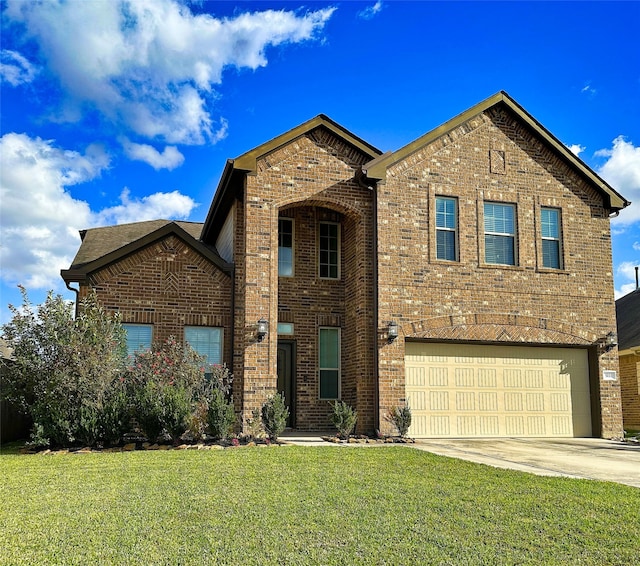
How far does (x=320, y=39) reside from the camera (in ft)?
44.8

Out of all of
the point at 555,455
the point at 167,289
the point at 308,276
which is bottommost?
the point at 555,455

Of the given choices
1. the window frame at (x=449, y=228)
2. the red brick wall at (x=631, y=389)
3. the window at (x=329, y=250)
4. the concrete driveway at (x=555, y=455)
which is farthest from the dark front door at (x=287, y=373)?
the red brick wall at (x=631, y=389)

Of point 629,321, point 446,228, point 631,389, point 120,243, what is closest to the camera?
point 446,228

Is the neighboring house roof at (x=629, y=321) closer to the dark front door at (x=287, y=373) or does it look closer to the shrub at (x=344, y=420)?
the shrub at (x=344, y=420)

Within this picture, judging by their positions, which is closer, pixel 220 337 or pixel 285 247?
pixel 220 337

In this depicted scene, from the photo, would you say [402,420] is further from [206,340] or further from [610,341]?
[610,341]

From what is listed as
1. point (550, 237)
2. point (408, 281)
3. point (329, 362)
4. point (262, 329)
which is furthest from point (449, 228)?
point (262, 329)

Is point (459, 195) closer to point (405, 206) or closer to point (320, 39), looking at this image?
point (405, 206)

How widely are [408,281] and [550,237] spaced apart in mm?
4235

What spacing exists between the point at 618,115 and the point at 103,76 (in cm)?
1269

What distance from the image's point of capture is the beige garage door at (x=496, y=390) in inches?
591

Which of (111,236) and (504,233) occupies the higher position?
(111,236)

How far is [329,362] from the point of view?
53.1ft

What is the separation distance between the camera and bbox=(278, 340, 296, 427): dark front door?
15.8m
